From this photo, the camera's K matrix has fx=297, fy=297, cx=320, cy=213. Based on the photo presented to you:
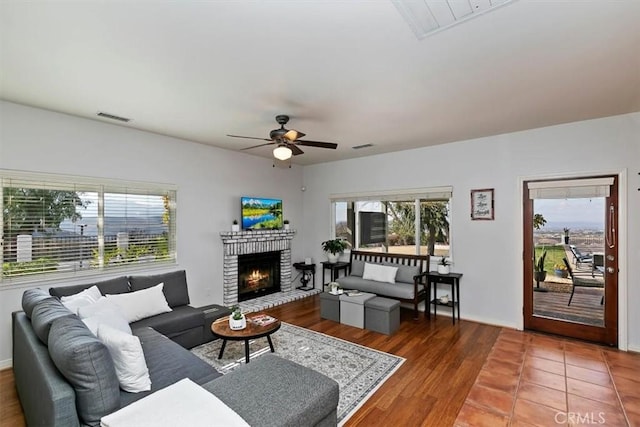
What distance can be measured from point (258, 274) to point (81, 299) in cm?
332

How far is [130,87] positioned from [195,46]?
1.14 meters

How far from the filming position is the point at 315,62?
242 centimetres

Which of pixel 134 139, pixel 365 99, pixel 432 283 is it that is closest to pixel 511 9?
pixel 365 99

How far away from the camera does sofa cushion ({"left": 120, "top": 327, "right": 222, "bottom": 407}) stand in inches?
80.6

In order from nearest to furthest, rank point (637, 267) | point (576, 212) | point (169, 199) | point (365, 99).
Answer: point (365, 99), point (637, 267), point (576, 212), point (169, 199)

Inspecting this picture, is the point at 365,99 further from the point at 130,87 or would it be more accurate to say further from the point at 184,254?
the point at 184,254

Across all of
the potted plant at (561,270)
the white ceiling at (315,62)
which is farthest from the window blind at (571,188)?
the potted plant at (561,270)

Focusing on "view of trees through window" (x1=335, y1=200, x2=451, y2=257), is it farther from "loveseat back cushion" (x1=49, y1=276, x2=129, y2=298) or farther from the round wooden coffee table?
"loveseat back cushion" (x1=49, y1=276, x2=129, y2=298)

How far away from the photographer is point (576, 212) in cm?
401

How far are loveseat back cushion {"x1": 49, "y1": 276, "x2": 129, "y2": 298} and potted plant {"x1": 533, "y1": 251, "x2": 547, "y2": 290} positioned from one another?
547 centimetres

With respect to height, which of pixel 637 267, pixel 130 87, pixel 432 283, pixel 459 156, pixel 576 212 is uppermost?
pixel 130 87

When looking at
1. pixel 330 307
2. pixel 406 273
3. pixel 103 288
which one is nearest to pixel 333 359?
pixel 330 307

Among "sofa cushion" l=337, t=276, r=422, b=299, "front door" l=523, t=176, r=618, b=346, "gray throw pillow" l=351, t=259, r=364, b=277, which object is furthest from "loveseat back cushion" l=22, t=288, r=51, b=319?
"front door" l=523, t=176, r=618, b=346

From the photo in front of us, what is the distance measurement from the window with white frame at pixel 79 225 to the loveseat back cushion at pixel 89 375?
258 centimetres
